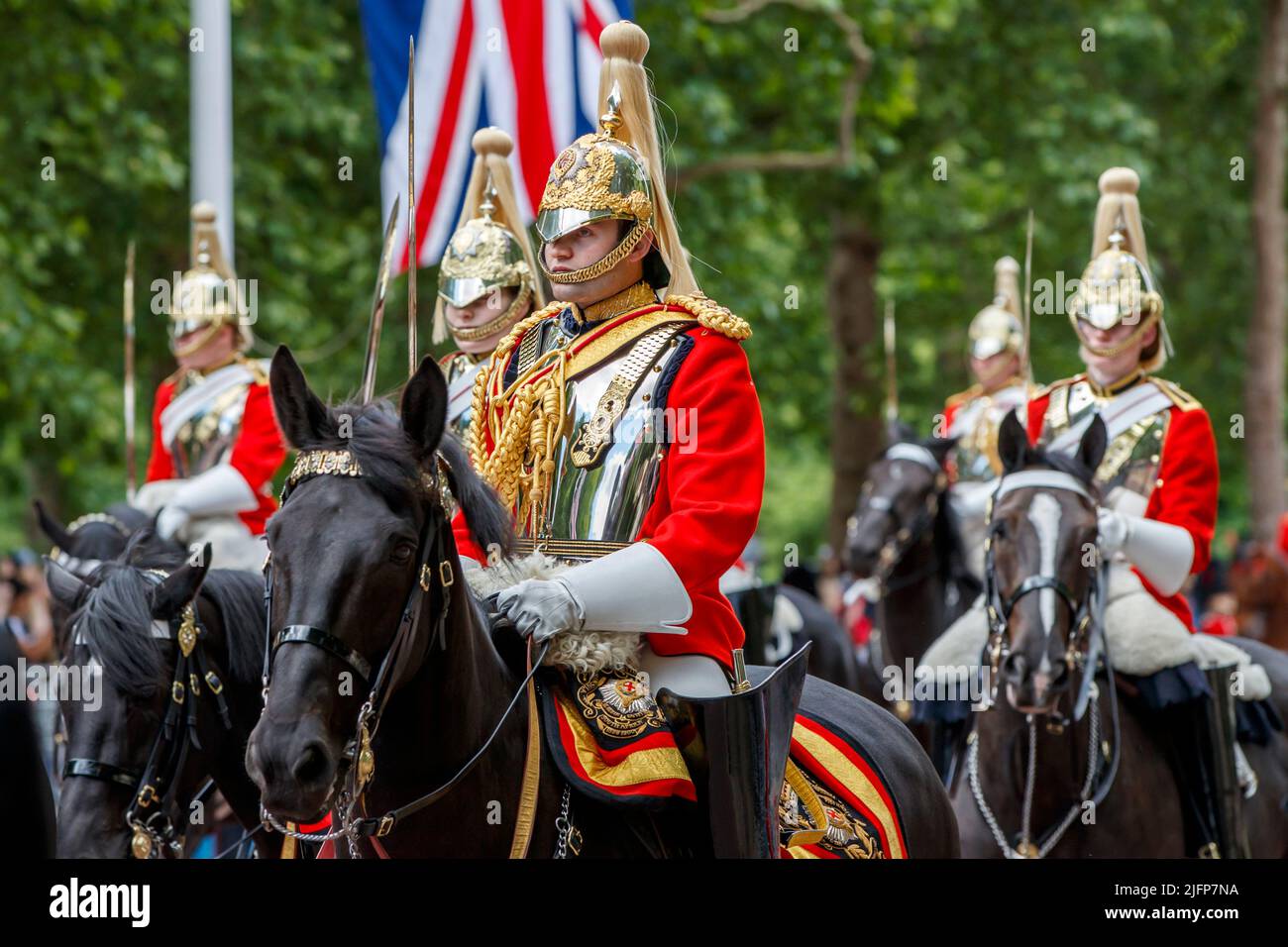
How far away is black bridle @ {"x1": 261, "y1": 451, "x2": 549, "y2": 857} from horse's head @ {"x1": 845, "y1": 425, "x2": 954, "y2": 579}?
7.23 metres

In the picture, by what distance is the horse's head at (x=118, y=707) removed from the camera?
481cm

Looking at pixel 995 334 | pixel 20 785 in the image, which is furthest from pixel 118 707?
pixel 995 334

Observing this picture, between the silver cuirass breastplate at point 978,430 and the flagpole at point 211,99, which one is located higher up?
the flagpole at point 211,99

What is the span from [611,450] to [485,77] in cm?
509

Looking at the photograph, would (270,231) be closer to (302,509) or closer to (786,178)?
(786,178)

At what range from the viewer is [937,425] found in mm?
11453

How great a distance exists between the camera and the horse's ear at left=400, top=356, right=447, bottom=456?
133 inches

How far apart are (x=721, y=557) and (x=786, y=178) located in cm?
1490

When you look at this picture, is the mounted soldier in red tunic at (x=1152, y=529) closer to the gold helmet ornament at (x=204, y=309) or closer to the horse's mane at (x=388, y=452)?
the horse's mane at (x=388, y=452)

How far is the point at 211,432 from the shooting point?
815 cm

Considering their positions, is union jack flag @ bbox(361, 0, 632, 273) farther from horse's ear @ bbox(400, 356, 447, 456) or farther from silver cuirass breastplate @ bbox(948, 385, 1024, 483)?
horse's ear @ bbox(400, 356, 447, 456)

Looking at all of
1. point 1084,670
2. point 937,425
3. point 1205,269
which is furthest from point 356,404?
point 1205,269

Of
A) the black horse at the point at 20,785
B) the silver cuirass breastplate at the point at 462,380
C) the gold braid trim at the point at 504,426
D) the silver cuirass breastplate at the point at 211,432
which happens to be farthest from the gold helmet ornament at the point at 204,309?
the black horse at the point at 20,785

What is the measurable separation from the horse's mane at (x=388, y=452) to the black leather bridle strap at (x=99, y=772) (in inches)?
67.0
